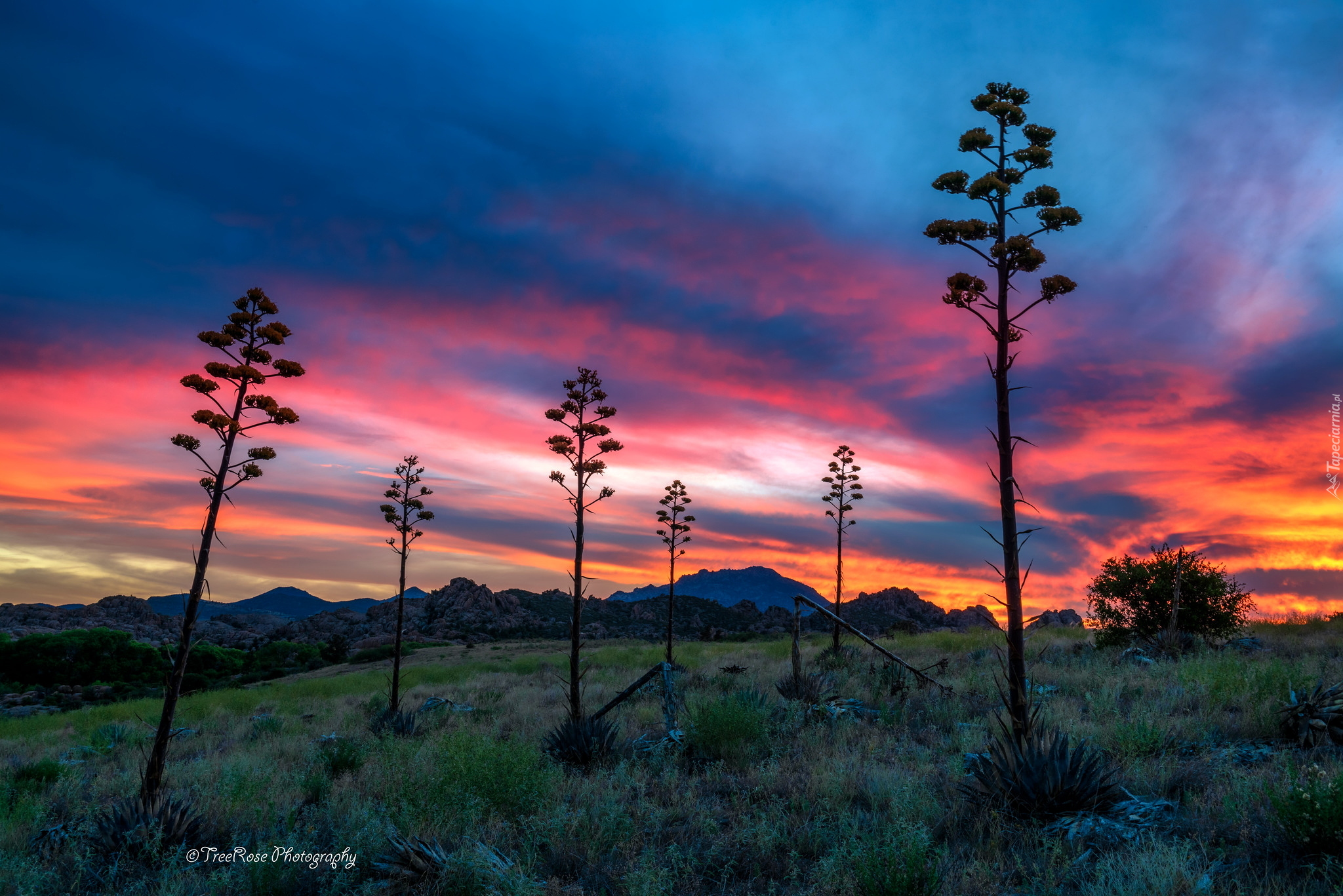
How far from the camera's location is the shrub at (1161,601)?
19.4 m

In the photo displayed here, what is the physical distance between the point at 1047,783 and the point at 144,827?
10042 mm

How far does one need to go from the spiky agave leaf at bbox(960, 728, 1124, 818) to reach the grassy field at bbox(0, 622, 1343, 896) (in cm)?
34

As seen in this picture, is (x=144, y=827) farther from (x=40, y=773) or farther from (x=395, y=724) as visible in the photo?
(x=395, y=724)

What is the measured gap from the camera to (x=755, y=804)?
756 cm

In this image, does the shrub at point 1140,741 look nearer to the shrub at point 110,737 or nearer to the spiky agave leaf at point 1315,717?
the spiky agave leaf at point 1315,717

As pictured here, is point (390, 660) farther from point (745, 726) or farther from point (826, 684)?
point (745, 726)

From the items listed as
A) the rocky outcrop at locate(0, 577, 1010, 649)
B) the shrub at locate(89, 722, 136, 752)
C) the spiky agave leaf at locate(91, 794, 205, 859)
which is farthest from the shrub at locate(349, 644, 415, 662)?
the spiky agave leaf at locate(91, 794, 205, 859)

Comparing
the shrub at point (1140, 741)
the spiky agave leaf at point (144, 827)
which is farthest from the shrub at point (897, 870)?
the spiky agave leaf at point (144, 827)

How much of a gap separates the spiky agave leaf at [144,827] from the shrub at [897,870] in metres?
7.41

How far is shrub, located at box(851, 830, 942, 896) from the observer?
4.85 metres

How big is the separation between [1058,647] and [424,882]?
2247cm

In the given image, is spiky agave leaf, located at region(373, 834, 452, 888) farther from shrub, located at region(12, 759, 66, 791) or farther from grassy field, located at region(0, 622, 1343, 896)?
shrub, located at region(12, 759, 66, 791)

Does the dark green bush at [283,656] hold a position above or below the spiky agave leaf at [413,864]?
below

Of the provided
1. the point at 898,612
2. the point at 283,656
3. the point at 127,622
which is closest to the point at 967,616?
the point at 898,612
